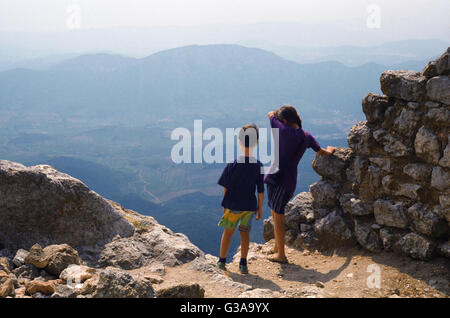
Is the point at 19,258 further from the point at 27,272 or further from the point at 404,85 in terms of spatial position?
the point at 404,85

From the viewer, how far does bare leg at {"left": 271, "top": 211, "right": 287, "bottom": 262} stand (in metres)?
8.17

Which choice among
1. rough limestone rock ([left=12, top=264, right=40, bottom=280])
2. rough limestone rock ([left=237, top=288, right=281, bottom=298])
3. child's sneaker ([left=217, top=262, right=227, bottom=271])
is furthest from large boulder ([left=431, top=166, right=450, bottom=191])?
rough limestone rock ([left=12, top=264, right=40, bottom=280])

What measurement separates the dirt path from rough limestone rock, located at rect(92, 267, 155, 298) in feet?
4.04

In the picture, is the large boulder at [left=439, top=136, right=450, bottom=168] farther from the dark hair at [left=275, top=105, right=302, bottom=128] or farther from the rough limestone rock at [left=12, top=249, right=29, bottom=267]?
the rough limestone rock at [left=12, top=249, right=29, bottom=267]

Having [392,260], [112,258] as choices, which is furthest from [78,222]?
[392,260]

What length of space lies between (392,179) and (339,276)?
2.33 metres

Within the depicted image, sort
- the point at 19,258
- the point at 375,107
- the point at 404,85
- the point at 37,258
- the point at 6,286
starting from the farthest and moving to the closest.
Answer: the point at 375,107
the point at 404,85
the point at 19,258
the point at 37,258
the point at 6,286

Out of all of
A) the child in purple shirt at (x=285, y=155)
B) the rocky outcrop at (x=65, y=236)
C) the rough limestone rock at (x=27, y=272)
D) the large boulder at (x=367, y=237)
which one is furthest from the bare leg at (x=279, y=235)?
the rough limestone rock at (x=27, y=272)

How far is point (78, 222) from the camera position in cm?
704

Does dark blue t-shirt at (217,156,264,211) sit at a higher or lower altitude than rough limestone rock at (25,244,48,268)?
higher

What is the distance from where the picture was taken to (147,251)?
23.5 ft

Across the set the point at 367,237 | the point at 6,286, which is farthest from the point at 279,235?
the point at 6,286

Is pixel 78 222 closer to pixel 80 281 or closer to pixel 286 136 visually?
pixel 80 281

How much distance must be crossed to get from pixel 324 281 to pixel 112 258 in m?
3.89
